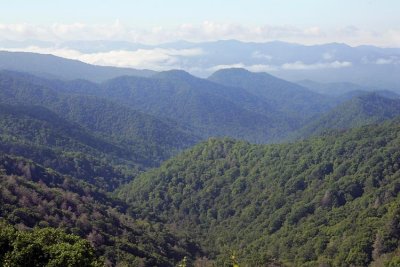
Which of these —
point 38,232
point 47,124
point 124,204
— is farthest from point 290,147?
point 38,232

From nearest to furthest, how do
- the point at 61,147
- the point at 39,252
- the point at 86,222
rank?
1. the point at 39,252
2. the point at 86,222
3. the point at 61,147

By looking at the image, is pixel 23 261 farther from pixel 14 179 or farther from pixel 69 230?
pixel 14 179

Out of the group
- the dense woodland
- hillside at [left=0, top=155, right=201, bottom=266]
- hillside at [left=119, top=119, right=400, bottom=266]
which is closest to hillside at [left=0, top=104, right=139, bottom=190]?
the dense woodland

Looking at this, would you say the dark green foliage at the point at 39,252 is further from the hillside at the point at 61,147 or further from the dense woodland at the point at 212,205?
the hillside at the point at 61,147

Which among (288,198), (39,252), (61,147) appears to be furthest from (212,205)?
(39,252)

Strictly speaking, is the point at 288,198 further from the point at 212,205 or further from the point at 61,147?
the point at 61,147

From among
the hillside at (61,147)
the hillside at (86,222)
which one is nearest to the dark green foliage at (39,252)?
the hillside at (86,222)
